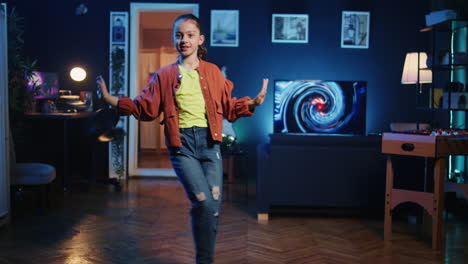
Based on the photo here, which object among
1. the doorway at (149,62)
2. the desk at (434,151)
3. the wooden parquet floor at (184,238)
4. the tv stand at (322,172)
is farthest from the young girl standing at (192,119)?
the doorway at (149,62)

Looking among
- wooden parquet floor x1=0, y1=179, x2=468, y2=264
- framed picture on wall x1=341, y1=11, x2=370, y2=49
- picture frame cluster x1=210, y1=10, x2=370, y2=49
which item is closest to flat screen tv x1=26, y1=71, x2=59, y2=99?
wooden parquet floor x1=0, y1=179, x2=468, y2=264

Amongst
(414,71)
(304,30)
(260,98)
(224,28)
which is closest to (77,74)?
(224,28)

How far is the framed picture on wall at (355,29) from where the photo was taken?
21.0 feet

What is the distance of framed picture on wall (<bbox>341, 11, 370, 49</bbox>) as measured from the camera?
21.0 feet

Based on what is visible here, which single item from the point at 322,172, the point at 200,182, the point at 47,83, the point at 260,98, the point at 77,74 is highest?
the point at 77,74

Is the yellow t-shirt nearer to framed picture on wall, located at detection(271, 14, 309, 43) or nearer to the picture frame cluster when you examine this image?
the picture frame cluster

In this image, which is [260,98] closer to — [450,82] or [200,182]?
[200,182]

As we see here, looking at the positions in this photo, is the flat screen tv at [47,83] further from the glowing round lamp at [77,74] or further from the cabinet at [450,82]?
the cabinet at [450,82]

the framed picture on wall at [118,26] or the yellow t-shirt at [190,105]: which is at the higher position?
the framed picture on wall at [118,26]

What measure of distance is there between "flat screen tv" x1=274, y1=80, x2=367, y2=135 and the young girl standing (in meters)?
4.29

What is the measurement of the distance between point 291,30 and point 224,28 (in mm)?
930

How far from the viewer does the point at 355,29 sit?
252 inches

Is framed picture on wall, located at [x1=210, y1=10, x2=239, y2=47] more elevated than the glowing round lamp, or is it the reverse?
framed picture on wall, located at [x1=210, y1=10, x2=239, y2=47]

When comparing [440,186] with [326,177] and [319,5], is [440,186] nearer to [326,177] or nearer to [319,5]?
[326,177]
